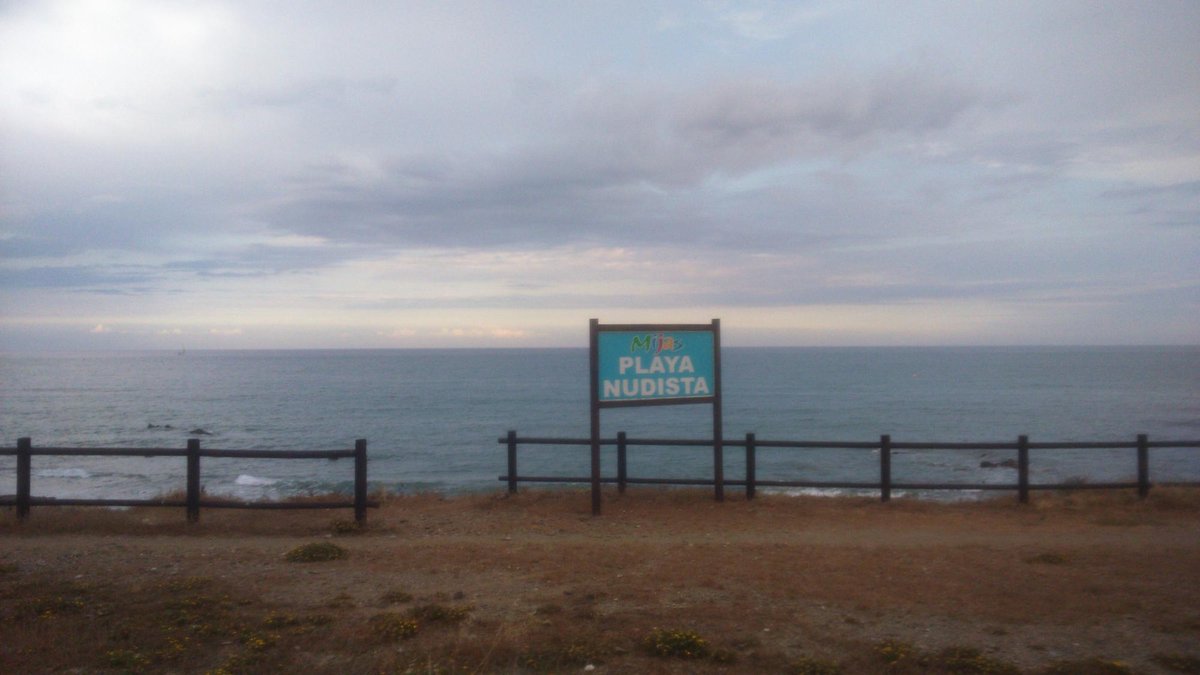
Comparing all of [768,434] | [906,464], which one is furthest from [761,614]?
[768,434]

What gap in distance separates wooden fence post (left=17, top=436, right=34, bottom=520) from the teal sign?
8.03 m

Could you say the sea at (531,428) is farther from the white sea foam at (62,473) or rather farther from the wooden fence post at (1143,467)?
the wooden fence post at (1143,467)

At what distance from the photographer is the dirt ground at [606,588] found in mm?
6066

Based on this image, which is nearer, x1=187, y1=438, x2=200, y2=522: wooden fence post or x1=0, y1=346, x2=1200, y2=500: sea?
x1=187, y1=438, x2=200, y2=522: wooden fence post

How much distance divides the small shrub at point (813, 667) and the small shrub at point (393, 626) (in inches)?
115

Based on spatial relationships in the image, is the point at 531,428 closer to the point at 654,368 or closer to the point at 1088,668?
the point at 654,368

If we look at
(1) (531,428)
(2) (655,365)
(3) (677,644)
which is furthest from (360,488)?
(1) (531,428)

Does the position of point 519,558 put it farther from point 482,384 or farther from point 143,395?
point 482,384

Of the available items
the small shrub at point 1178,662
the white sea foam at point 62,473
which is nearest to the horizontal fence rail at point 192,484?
the small shrub at point 1178,662

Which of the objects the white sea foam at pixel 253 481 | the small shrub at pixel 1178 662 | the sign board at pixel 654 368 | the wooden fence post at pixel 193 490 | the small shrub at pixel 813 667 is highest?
the sign board at pixel 654 368

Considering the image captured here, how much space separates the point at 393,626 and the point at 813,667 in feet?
10.7

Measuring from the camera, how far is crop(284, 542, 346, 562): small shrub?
922 cm

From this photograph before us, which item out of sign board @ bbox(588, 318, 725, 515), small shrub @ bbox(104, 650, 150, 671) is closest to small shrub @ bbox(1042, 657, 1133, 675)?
small shrub @ bbox(104, 650, 150, 671)

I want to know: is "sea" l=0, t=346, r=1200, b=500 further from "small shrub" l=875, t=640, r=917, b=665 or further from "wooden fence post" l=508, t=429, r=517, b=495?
"small shrub" l=875, t=640, r=917, b=665
